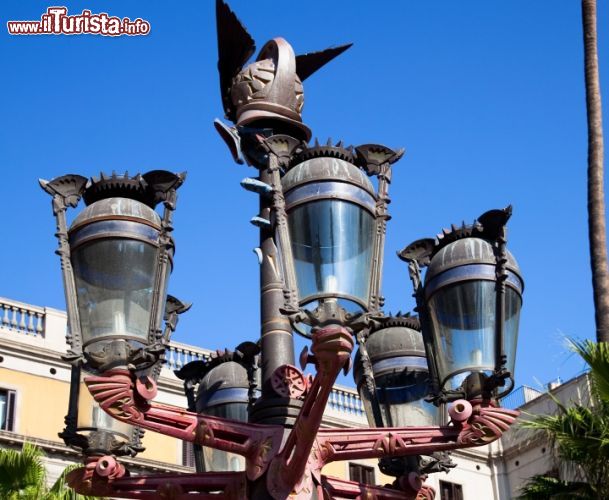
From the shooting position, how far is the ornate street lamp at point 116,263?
595 centimetres

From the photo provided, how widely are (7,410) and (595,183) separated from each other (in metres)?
16.5

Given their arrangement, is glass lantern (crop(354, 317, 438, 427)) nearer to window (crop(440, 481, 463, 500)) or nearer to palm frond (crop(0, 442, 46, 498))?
palm frond (crop(0, 442, 46, 498))

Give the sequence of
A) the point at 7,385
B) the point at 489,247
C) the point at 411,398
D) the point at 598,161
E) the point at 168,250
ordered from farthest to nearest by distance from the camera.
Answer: the point at 7,385 → the point at 598,161 → the point at 411,398 → the point at 489,247 → the point at 168,250

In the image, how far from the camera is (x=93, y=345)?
5984 mm

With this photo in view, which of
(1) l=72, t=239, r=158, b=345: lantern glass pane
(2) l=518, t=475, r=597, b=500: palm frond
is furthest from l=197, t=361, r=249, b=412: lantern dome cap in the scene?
(2) l=518, t=475, r=597, b=500: palm frond

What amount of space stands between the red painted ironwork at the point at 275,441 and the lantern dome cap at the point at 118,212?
1.04 m

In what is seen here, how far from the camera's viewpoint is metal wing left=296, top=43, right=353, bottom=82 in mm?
7715

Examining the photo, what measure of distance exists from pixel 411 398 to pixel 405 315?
618 mm

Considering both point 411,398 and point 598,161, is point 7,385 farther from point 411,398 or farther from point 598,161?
point 411,398

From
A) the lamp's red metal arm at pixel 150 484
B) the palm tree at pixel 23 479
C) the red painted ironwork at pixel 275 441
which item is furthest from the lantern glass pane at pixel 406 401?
the palm tree at pixel 23 479

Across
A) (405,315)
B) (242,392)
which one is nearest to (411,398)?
(405,315)

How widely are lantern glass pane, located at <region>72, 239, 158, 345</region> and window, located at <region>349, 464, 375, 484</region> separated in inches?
1049

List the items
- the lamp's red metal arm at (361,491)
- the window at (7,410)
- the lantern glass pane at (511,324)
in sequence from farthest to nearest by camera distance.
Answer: the window at (7,410)
the lantern glass pane at (511,324)
the lamp's red metal arm at (361,491)

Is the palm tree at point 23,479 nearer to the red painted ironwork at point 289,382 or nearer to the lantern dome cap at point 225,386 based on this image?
the lantern dome cap at point 225,386
